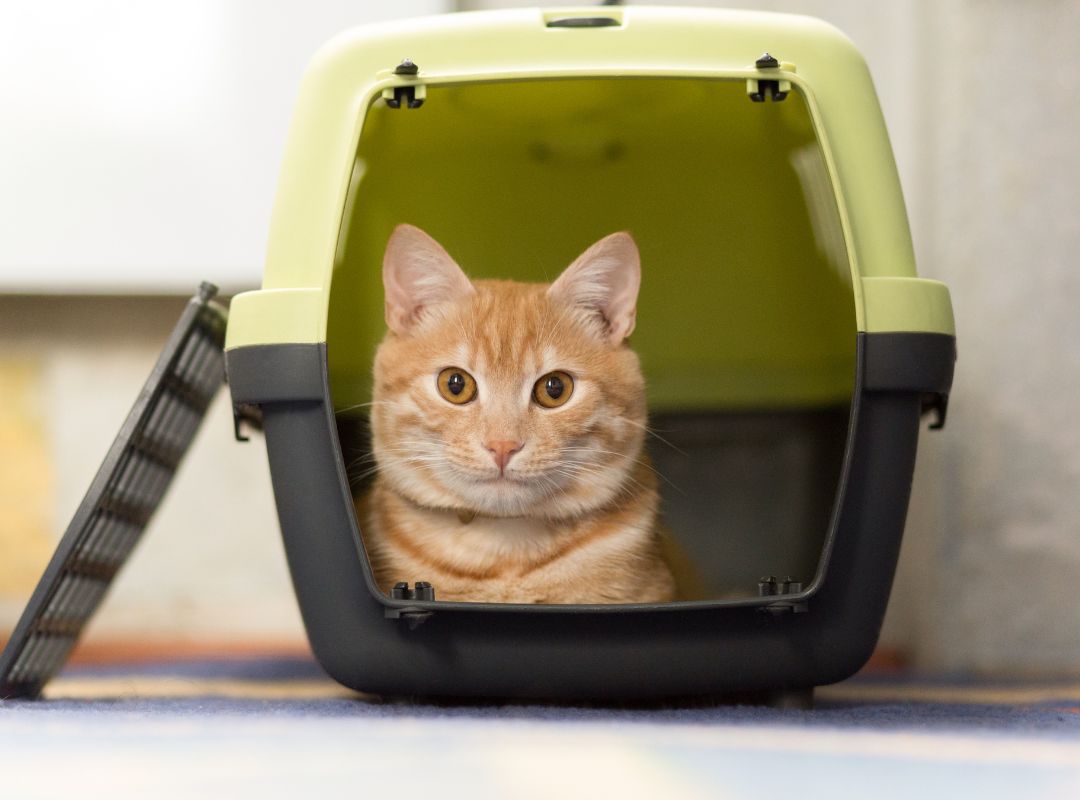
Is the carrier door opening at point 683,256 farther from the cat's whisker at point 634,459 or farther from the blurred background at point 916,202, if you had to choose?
the blurred background at point 916,202

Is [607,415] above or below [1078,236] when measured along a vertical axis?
below

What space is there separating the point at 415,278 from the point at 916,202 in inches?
33.8

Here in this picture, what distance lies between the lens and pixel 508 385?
917mm

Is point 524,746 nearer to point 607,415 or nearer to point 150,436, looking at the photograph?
point 607,415

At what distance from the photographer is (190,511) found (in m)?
1.53

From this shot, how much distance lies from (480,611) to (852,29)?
3.56 ft

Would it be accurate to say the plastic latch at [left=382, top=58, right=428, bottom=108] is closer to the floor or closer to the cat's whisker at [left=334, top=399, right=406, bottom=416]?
the cat's whisker at [left=334, top=399, right=406, bottom=416]

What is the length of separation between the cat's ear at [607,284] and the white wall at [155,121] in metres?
0.64

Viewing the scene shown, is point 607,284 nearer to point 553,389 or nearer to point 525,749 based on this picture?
point 553,389

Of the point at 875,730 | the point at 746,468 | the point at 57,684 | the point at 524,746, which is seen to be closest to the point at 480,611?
the point at 524,746

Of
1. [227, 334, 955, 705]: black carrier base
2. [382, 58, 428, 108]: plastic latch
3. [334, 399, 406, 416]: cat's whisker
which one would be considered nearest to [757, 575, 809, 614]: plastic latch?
[227, 334, 955, 705]: black carrier base

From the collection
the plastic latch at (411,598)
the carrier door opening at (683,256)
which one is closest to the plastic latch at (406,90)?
the carrier door opening at (683,256)

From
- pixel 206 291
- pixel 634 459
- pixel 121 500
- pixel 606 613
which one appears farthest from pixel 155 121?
pixel 606 613

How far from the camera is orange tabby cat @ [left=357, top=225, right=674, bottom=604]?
91 cm
